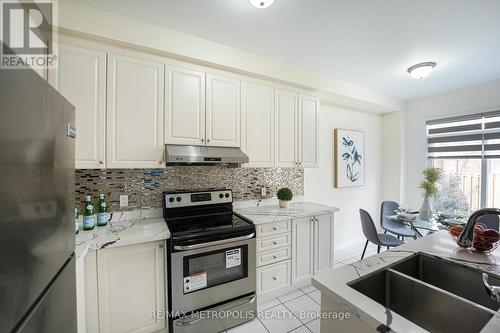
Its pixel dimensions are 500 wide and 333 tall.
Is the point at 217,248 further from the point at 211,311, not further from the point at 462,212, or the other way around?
the point at 462,212

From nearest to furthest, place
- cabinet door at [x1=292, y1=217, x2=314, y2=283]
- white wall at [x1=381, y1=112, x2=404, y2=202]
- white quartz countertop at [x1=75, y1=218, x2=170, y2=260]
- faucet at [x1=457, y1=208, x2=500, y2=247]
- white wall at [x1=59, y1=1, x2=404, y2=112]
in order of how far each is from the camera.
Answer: faucet at [x1=457, y1=208, x2=500, y2=247] → white quartz countertop at [x1=75, y1=218, x2=170, y2=260] → white wall at [x1=59, y1=1, x2=404, y2=112] → cabinet door at [x1=292, y1=217, x2=314, y2=283] → white wall at [x1=381, y1=112, x2=404, y2=202]

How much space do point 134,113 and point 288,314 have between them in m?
2.29

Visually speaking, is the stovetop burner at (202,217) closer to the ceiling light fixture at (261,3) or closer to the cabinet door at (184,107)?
the cabinet door at (184,107)

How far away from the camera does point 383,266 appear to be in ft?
3.61

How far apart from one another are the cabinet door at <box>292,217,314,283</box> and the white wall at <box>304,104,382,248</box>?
35.5 inches

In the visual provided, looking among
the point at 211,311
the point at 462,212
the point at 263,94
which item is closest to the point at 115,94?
the point at 263,94

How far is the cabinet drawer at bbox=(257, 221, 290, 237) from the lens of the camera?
210 centimetres

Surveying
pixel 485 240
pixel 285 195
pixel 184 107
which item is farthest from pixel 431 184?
pixel 184 107

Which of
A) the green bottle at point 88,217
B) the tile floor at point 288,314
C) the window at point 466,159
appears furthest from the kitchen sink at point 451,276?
the window at point 466,159

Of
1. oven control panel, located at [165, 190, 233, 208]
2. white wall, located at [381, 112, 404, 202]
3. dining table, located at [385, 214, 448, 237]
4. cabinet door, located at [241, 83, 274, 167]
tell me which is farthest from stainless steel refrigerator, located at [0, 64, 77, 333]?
white wall, located at [381, 112, 404, 202]

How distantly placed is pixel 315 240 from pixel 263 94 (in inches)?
69.3

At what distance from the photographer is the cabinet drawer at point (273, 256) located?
2.11m

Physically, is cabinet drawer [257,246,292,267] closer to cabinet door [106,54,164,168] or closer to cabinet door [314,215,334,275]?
cabinet door [314,215,334,275]

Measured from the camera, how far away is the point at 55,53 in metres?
1.57
